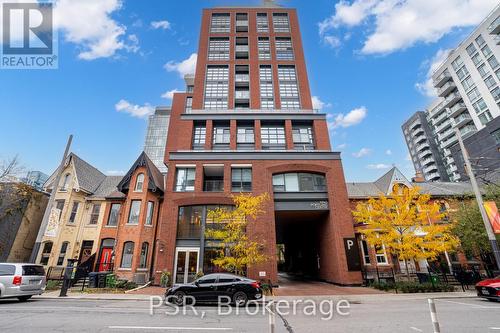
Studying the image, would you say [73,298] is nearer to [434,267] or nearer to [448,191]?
[434,267]

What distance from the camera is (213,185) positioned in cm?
2439

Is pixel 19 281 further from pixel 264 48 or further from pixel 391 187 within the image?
pixel 264 48

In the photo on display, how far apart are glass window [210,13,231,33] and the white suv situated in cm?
3736

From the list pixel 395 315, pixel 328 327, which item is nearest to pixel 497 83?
pixel 395 315

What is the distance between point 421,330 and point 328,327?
9.05 feet

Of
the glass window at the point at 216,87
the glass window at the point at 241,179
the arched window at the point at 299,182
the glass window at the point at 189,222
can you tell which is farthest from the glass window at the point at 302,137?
the glass window at the point at 189,222

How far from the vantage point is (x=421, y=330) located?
7020 millimetres

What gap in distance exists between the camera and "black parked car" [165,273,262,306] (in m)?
11.8

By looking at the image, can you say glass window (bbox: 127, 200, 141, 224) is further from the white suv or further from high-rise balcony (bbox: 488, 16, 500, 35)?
high-rise balcony (bbox: 488, 16, 500, 35)

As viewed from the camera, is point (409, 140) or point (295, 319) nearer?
point (295, 319)

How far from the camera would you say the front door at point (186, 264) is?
19688mm

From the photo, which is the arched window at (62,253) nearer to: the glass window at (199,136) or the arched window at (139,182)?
the arched window at (139,182)

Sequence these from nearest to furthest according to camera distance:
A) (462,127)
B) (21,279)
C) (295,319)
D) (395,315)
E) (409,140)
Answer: (295,319) < (395,315) < (21,279) < (462,127) < (409,140)

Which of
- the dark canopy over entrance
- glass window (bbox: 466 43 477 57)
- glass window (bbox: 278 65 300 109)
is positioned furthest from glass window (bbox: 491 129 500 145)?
the dark canopy over entrance
